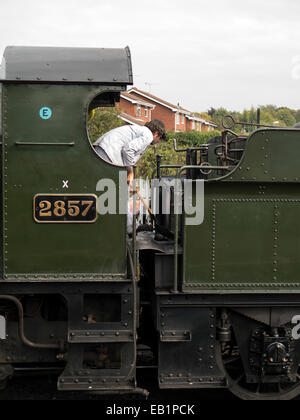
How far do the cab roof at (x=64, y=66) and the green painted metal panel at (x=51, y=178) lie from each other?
85 millimetres

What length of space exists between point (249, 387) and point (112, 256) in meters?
2.11

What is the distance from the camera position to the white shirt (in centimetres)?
475

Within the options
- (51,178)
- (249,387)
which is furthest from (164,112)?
(51,178)

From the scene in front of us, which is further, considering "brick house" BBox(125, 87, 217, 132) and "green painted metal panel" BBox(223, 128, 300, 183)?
"brick house" BBox(125, 87, 217, 132)

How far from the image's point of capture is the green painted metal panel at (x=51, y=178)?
418cm

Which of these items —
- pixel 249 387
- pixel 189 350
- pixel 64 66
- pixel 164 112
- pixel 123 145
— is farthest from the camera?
pixel 164 112

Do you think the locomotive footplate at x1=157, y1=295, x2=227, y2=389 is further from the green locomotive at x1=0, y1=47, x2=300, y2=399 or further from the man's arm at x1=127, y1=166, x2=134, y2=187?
the man's arm at x1=127, y1=166, x2=134, y2=187

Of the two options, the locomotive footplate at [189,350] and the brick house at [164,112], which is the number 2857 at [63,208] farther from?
the brick house at [164,112]

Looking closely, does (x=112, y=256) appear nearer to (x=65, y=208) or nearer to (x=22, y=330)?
(x=65, y=208)

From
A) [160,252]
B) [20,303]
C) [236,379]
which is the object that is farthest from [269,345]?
[20,303]

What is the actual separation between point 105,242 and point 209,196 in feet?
3.39

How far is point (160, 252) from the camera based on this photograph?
4.57 meters

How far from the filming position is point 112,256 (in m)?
4.30

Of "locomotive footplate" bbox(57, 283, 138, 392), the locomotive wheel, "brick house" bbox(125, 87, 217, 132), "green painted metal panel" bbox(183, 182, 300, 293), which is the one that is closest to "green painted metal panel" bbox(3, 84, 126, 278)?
"locomotive footplate" bbox(57, 283, 138, 392)
